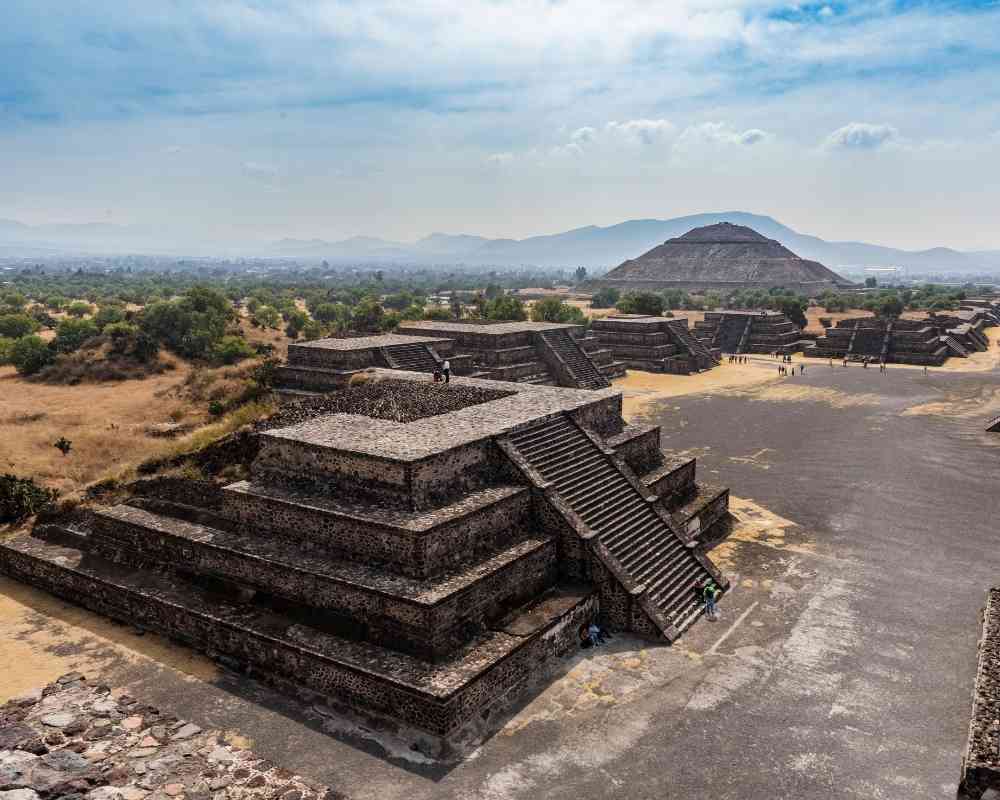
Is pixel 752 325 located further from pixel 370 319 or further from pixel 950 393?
pixel 370 319

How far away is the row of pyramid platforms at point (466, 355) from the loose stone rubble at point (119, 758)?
17759mm

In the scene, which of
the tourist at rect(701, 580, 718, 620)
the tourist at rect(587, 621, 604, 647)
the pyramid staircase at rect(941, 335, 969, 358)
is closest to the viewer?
the tourist at rect(587, 621, 604, 647)

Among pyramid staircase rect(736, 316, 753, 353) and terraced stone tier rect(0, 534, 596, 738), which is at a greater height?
pyramid staircase rect(736, 316, 753, 353)

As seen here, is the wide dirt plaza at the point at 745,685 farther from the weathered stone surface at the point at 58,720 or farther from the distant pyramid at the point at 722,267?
the distant pyramid at the point at 722,267

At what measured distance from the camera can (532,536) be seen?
49.8 feet

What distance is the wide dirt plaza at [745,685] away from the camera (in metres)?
10.6

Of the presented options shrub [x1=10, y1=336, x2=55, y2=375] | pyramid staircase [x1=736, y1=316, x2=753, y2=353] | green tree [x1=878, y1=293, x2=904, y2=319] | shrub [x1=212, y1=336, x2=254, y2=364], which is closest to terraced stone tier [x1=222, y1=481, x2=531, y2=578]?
shrub [x1=212, y1=336, x2=254, y2=364]

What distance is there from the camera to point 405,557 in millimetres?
13031

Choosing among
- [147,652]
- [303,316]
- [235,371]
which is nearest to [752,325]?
[303,316]

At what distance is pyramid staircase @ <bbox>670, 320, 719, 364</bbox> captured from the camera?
56.0m

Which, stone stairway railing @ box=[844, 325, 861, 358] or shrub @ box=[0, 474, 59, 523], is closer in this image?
shrub @ box=[0, 474, 59, 523]

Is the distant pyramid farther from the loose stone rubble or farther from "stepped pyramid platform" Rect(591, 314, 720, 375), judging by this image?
the loose stone rubble

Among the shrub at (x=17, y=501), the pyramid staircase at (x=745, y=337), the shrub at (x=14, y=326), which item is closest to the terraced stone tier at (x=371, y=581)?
the shrub at (x=17, y=501)

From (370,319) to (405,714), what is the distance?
46.2 meters
